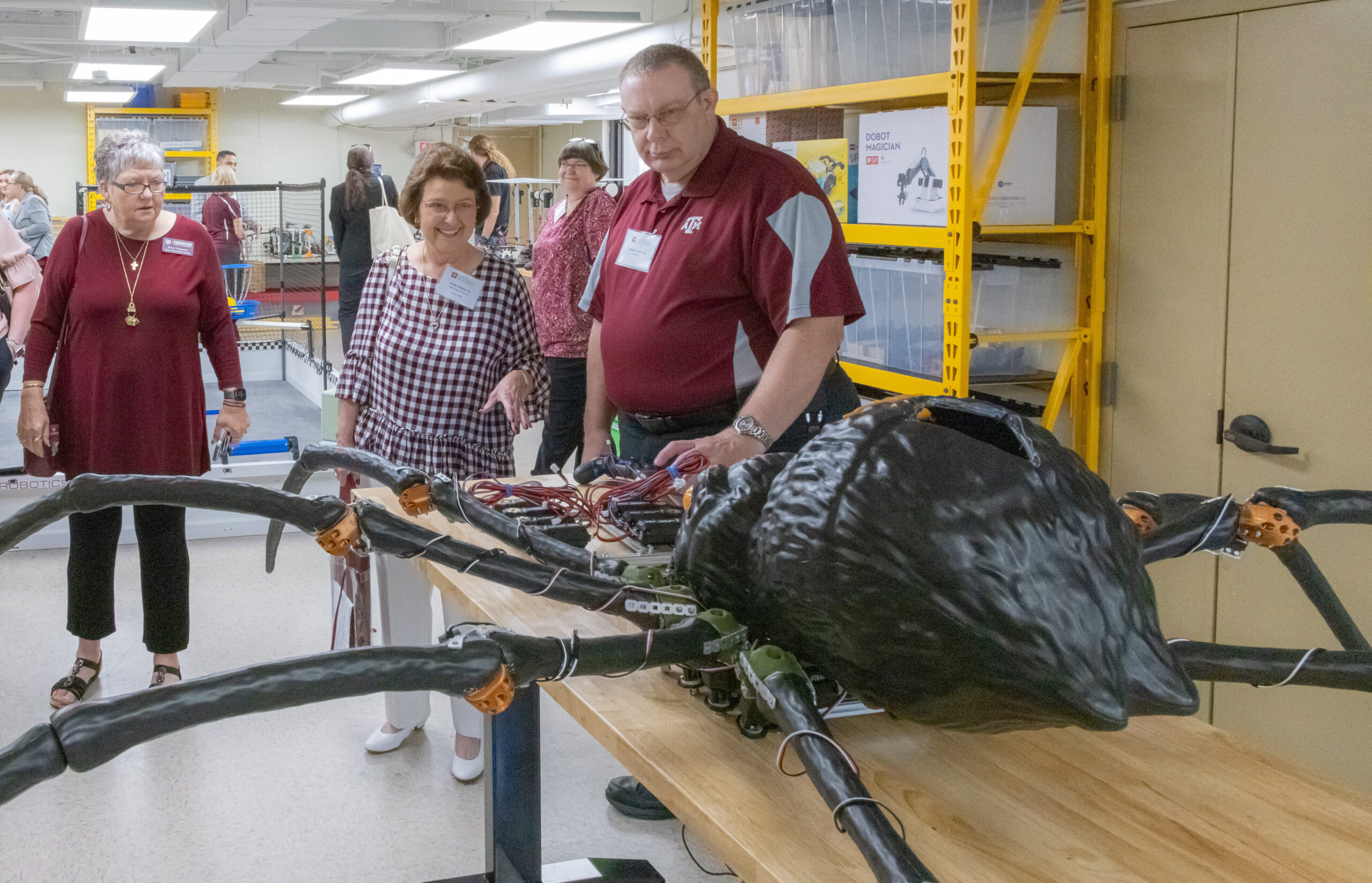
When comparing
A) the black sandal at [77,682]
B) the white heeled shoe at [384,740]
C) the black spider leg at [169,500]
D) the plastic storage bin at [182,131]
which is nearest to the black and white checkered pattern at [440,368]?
the white heeled shoe at [384,740]

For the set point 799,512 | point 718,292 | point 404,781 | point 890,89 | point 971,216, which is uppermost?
point 890,89

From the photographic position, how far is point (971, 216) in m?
2.58

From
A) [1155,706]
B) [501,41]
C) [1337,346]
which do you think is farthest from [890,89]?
[501,41]

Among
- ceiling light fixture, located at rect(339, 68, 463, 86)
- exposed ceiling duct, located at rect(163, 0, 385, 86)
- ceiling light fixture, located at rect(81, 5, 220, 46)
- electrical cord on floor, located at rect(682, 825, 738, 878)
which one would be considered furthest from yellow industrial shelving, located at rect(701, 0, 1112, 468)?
ceiling light fixture, located at rect(339, 68, 463, 86)

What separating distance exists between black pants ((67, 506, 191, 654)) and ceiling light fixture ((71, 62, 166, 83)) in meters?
10.7

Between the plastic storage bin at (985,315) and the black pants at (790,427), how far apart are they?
0.58 metres

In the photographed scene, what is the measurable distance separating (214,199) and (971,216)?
6.61 meters

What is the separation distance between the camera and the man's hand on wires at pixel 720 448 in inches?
70.4

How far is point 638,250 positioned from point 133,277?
145cm

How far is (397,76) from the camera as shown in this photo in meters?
13.6

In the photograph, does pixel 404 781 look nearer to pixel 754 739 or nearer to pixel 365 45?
pixel 754 739

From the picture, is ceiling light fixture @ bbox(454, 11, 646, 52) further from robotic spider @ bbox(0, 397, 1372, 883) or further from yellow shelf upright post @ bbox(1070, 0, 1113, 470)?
robotic spider @ bbox(0, 397, 1372, 883)

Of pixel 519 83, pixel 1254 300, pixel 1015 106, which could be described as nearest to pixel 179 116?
pixel 519 83

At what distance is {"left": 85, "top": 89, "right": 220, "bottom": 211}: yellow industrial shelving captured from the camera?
16.0m
